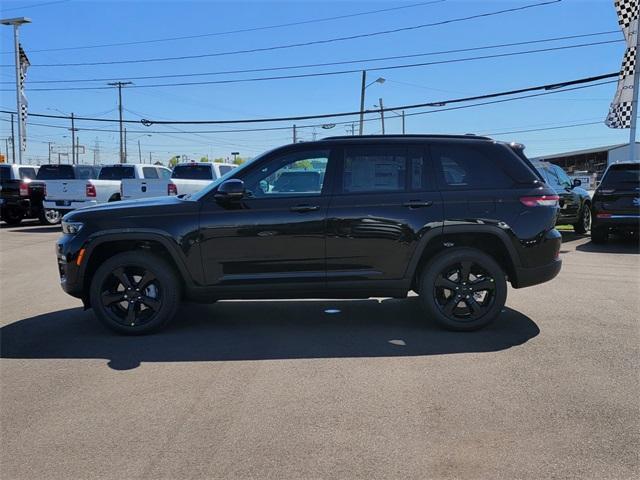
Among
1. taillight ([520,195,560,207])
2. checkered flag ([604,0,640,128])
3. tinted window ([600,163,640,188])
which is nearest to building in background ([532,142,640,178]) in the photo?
checkered flag ([604,0,640,128])

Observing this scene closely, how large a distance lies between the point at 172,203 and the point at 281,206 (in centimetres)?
111

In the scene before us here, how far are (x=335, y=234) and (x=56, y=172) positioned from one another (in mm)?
16300

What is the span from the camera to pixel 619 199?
450 inches

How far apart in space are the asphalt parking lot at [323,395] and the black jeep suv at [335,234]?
1.47ft

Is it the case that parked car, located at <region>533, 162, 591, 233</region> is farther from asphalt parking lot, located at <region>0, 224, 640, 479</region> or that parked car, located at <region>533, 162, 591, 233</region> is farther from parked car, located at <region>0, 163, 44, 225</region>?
parked car, located at <region>0, 163, 44, 225</region>

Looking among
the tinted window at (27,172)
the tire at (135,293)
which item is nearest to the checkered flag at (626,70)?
the tire at (135,293)

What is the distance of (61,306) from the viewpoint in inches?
269

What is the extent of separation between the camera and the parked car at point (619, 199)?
11.3 m

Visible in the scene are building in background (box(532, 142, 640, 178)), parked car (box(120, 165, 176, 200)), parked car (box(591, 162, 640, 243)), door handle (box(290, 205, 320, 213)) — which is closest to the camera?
door handle (box(290, 205, 320, 213))

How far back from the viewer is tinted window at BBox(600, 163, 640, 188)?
448 inches

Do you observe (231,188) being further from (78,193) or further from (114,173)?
(114,173)

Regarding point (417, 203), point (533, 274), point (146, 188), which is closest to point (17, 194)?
point (146, 188)

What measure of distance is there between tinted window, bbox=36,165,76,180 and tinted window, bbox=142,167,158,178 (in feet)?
7.83

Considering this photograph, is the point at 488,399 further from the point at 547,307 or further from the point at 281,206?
the point at 547,307
